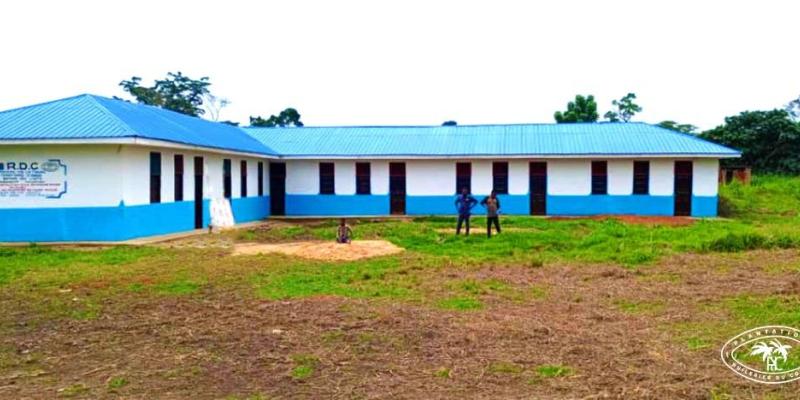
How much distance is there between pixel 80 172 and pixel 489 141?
1680 centimetres

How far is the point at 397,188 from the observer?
29406 millimetres

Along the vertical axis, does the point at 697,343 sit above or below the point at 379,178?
below

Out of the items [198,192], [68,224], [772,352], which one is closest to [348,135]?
[198,192]

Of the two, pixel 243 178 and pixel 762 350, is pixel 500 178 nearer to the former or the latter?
pixel 243 178

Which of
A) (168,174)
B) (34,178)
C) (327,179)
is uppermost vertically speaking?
(168,174)

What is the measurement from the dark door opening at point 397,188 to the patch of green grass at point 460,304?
19760 millimetres

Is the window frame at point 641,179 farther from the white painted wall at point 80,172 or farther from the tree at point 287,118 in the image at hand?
the tree at point 287,118

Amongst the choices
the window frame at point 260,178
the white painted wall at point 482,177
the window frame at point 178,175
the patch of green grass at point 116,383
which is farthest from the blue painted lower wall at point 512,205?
the patch of green grass at point 116,383

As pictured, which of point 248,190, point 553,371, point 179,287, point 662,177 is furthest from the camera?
point 662,177

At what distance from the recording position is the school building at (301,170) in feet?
59.8

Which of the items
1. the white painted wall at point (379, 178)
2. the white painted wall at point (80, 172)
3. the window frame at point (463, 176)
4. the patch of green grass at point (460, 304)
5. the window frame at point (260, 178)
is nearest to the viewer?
the patch of green grass at point (460, 304)

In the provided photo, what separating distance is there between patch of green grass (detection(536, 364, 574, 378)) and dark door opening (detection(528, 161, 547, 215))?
22.5m

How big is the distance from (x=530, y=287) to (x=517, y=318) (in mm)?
2322

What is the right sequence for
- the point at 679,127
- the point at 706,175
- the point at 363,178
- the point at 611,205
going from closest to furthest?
the point at 706,175, the point at 611,205, the point at 363,178, the point at 679,127
